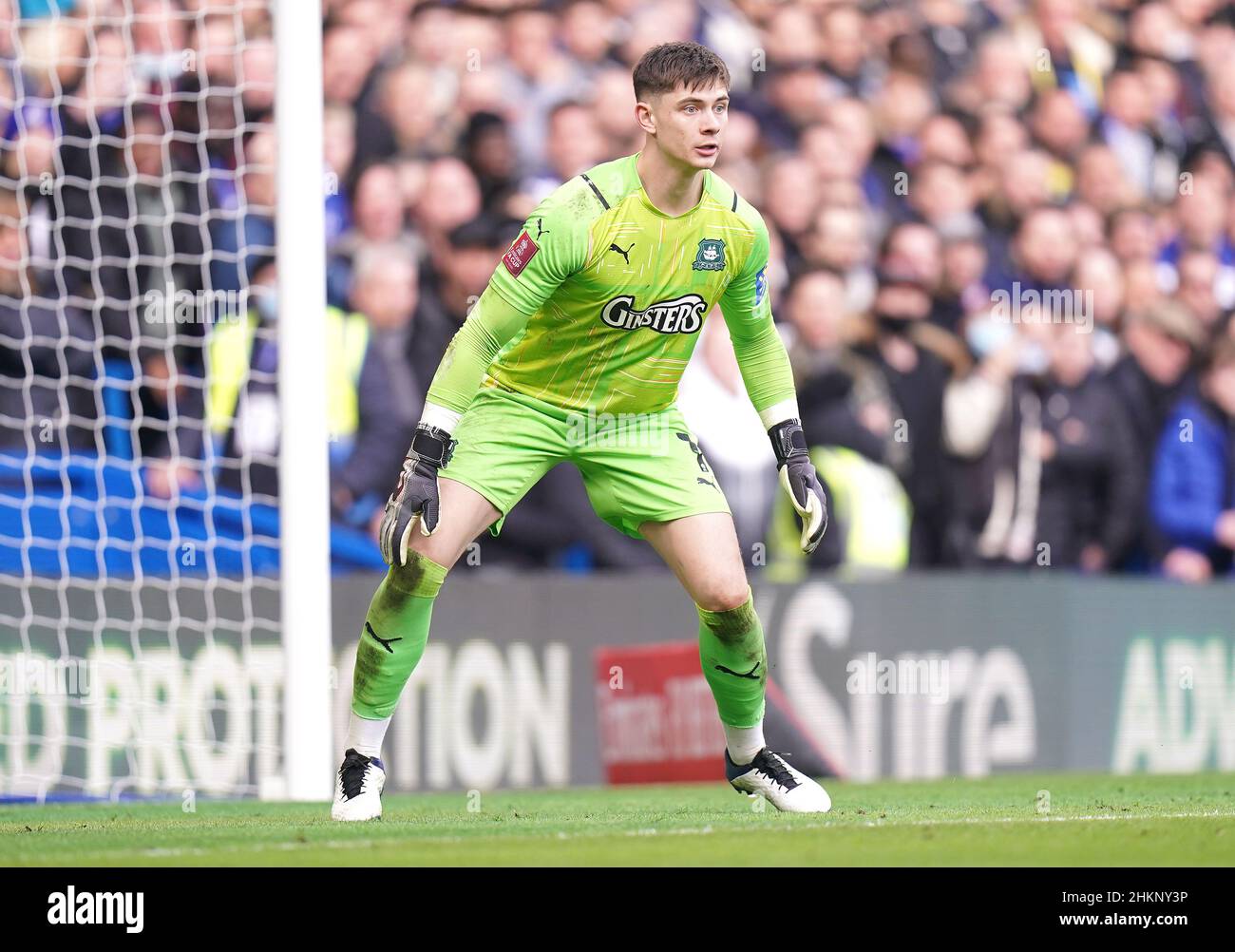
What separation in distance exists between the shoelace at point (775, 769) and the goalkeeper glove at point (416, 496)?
1471mm

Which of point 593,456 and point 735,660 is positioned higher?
point 593,456

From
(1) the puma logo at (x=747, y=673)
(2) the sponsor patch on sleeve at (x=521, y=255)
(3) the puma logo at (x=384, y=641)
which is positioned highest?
(2) the sponsor patch on sleeve at (x=521, y=255)

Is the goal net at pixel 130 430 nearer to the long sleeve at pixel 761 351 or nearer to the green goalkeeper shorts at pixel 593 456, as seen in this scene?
the green goalkeeper shorts at pixel 593 456

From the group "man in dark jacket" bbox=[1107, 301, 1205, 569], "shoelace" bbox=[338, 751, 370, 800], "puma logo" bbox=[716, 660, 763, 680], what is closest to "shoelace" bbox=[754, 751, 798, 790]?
"puma logo" bbox=[716, 660, 763, 680]

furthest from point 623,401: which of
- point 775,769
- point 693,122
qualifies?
point 775,769

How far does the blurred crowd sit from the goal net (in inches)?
1.1

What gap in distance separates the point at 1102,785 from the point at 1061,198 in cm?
452

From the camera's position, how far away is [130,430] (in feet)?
31.8

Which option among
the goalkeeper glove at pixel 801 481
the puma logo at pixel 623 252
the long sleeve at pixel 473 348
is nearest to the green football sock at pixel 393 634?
the long sleeve at pixel 473 348

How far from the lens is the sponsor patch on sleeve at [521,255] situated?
20.2 ft

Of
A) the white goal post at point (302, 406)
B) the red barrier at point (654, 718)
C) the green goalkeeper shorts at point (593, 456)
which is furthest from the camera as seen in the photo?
the red barrier at point (654, 718)

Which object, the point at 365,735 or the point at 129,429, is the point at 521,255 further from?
the point at 129,429

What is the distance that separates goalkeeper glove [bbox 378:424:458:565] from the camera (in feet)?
20.2

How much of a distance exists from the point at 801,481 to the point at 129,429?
4.22 m
